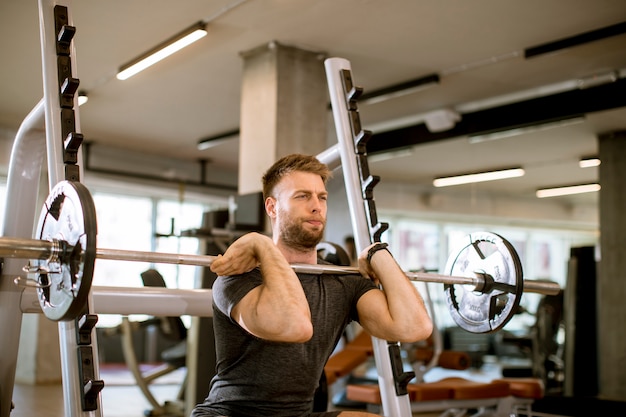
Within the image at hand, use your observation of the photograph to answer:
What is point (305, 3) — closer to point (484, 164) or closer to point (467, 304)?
point (467, 304)

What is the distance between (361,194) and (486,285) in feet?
1.76

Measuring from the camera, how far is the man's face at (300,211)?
1959 millimetres

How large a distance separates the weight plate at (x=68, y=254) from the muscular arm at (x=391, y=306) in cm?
85

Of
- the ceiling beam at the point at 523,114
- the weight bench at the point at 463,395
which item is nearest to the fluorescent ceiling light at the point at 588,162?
the ceiling beam at the point at 523,114

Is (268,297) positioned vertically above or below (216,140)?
below

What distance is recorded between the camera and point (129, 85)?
6.09m

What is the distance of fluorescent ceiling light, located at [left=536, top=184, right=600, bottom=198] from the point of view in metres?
8.20

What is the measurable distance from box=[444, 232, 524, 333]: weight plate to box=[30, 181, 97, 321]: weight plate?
136 centimetres

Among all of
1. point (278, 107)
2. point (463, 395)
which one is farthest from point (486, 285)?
point (278, 107)

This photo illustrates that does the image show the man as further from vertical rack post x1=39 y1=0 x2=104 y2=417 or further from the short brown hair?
vertical rack post x1=39 y1=0 x2=104 y2=417

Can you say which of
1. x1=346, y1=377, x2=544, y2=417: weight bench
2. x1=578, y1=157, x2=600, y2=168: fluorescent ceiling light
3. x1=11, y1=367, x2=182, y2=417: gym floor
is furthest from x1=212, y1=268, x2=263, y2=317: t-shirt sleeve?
x1=578, y1=157, x2=600, y2=168: fluorescent ceiling light

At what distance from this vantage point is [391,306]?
6.39ft

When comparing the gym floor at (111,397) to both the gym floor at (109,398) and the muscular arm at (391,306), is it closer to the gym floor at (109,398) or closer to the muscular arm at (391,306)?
the gym floor at (109,398)

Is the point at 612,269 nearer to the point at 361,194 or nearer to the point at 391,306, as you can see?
the point at 361,194
